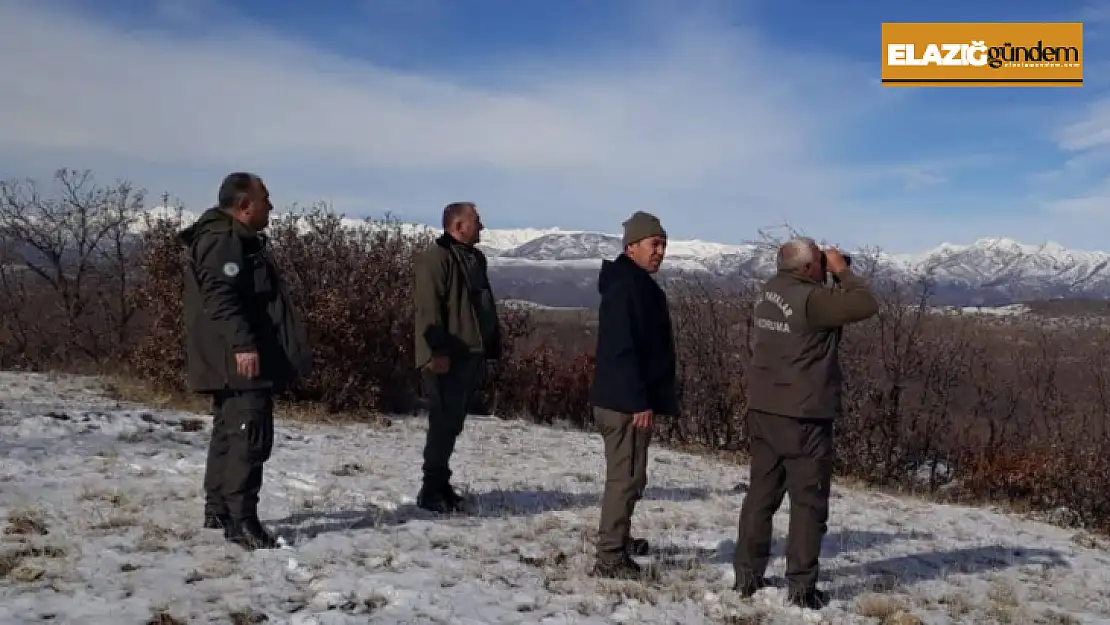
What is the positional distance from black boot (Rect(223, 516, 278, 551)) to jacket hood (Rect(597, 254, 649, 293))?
7.69ft

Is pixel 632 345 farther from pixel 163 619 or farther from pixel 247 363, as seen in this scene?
pixel 163 619

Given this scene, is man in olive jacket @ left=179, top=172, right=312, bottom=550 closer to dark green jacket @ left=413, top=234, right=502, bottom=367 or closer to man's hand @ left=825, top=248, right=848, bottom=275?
dark green jacket @ left=413, top=234, right=502, bottom=367

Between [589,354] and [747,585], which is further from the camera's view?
[589,354]

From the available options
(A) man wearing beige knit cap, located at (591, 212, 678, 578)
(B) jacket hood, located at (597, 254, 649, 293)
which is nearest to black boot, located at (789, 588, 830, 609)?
(A) man wearing beige knit cap, located at (591, 212, 678, 578)

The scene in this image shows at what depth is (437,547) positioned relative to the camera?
4945 millimetres

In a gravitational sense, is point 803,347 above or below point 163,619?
above

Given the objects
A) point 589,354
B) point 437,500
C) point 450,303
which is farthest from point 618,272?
point 589,354

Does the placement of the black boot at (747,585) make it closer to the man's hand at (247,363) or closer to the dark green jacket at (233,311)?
the dark green jacket at (233,311)

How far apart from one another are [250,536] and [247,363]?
1033 mm

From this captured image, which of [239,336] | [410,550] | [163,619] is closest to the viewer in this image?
[163,619]

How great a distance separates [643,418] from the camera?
437 cm

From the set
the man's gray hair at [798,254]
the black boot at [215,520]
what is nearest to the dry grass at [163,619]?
the black boot at [215,520]

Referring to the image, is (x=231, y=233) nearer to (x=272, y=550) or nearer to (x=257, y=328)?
(x=257, y=328)

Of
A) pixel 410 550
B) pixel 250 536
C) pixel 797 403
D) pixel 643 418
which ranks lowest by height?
pixel 410 550
